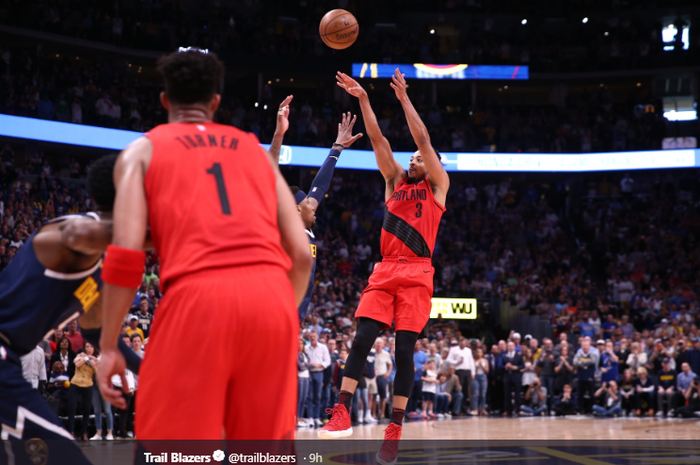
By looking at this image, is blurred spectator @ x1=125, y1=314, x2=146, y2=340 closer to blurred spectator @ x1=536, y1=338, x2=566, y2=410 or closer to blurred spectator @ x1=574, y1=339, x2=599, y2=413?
blurred spectator @ x1=536, y1=338, x2=566, y2=410

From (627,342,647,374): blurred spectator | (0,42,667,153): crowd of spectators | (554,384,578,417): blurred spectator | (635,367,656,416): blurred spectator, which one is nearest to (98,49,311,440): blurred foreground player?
(554,384,578,417): blurred spectator

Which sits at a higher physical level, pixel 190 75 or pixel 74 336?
pixel 190 75

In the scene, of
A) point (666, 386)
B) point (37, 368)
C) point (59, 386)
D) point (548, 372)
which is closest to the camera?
point (37, 368)

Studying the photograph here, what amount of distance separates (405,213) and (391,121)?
2422 cm

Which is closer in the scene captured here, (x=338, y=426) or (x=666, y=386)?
(x=338, y=426)

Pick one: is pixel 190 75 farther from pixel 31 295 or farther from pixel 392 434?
pixel 392 434

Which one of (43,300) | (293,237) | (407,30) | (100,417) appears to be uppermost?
(407,30)

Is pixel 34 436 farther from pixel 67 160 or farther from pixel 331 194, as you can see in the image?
pixel 331 194

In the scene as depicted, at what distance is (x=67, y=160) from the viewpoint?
26297 millimetres

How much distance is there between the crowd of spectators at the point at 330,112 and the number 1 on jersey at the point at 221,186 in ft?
73.8

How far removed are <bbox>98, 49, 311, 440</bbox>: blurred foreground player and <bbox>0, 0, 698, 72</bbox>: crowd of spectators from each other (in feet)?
83.4

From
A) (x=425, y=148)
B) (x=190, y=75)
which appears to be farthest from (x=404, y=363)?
(x=190, y=75)

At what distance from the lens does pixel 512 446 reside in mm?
9266

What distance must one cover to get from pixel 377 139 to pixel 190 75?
4121mm
